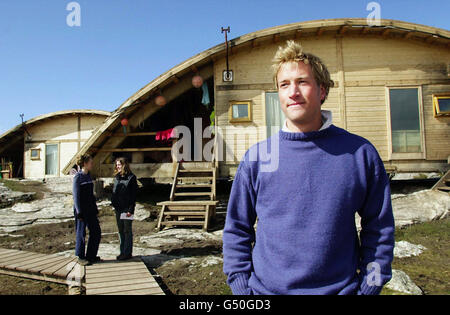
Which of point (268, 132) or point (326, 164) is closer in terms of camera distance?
point (326, 164)

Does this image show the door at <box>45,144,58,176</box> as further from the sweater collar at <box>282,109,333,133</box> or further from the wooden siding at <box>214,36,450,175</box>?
the sweater collar at <box>282,109,333,133</box>

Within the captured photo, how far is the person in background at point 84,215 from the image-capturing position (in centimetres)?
559

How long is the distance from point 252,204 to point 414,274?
15.6 ft

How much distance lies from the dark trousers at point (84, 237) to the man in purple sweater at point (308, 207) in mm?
4770

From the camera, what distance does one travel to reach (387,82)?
36.8 ft

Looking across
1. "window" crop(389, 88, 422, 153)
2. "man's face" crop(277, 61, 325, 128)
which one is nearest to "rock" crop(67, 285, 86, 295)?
"man's face" crop(277, 61, 325, 128)

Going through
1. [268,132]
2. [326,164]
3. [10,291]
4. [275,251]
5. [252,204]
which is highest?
[268,132]

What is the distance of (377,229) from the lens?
1639mm

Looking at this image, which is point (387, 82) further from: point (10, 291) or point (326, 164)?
point (10, 291)

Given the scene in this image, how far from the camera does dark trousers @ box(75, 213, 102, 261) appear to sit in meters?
5.58

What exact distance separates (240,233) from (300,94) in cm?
87

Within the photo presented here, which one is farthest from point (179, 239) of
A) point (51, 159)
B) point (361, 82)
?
point (51, 159)

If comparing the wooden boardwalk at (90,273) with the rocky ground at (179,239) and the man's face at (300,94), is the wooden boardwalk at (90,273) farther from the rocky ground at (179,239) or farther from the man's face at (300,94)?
the man's face at (300,94)
